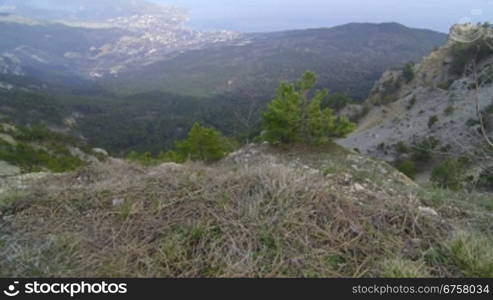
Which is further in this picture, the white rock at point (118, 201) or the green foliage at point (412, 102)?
the green foliage at point (412, 102)

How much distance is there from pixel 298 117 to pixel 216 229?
9.28 metres

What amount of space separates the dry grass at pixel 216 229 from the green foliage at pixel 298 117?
8187mm

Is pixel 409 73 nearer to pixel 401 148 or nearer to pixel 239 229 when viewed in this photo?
pixel 401 148

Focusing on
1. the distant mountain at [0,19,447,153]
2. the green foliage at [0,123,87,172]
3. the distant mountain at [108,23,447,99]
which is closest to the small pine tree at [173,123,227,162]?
the green foliage at [0,123,87,172]

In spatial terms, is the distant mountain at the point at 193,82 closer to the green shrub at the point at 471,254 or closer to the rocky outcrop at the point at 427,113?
the rocky outcrop at the point at 427,113

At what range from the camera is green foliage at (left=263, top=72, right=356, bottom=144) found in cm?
1120

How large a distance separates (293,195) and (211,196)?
0.72 metres

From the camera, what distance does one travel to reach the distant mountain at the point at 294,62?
9688 cm

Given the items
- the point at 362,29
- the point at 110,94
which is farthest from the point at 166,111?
the point at 362,29

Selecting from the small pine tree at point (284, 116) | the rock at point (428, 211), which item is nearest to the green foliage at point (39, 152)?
the small pine tree at point (284, 116)

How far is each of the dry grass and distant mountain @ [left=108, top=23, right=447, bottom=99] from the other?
74.8 meters

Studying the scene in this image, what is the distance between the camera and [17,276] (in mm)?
1975

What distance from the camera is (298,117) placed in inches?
444

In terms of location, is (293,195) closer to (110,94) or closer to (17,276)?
(17,276)
